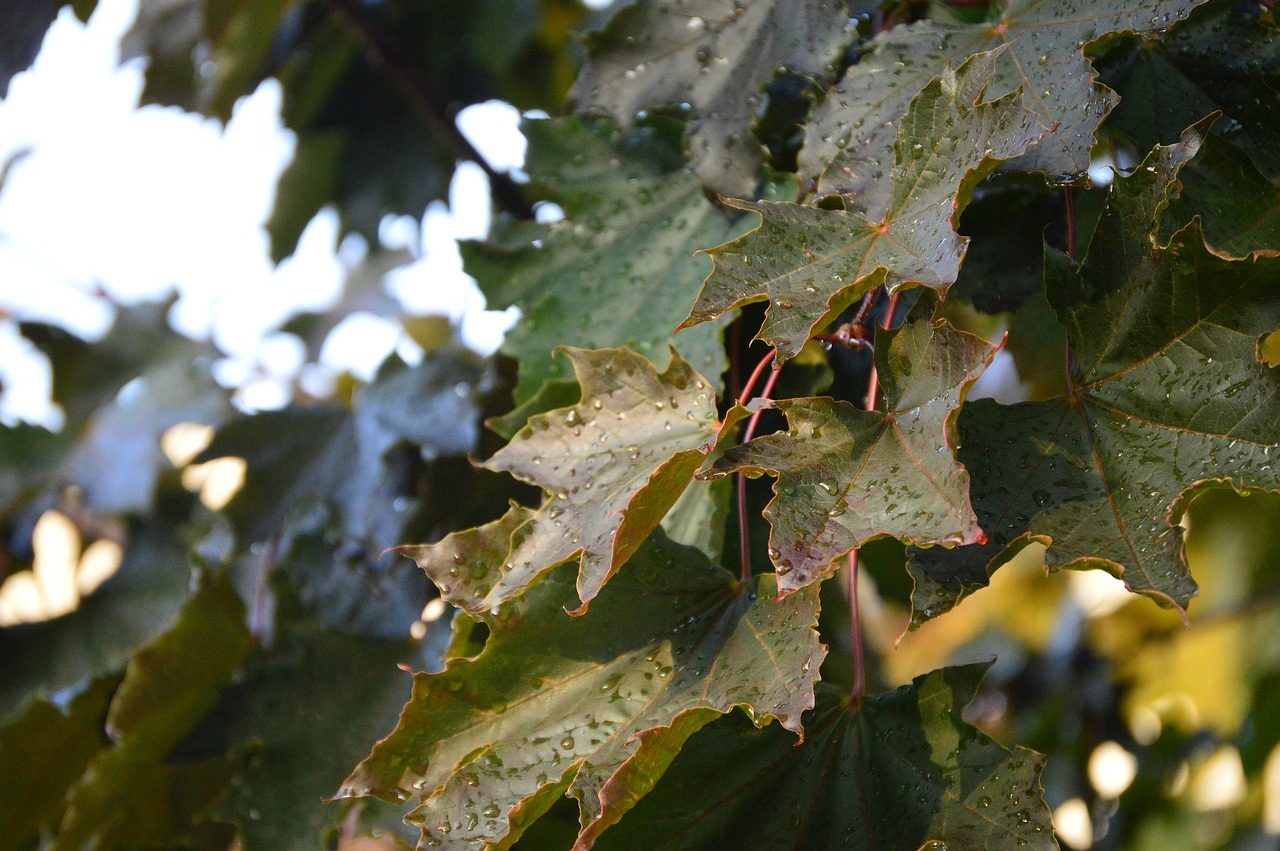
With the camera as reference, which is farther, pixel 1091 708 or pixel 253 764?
pixel 1091 708

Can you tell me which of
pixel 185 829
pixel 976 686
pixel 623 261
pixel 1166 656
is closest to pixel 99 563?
pixel 185 829

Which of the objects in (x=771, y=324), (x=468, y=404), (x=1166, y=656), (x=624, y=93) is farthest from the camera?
(x=1166, y=656)

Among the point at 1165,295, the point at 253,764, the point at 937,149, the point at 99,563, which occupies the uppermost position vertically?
the point at 937,149

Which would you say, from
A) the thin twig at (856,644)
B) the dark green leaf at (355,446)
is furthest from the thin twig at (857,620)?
the dark green leaf at (355,446)

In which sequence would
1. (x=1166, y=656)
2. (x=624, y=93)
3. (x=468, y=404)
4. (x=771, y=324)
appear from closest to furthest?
1. (x=771, y=324)
2. (x=624, y=93)
3. (x=468, y=404)
4. (x=1166, y=656)

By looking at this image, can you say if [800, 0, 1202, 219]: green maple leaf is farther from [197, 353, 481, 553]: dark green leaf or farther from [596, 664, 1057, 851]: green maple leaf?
[197, 353, 481, 553]: dark green leaf

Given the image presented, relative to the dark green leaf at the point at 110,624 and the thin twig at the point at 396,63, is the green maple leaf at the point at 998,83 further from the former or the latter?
the dark green leaf at the point at 110,624

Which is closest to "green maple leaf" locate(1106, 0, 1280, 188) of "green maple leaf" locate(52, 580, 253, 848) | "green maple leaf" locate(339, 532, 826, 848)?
"green maple leaf" locate(339, 532, 826, 848)

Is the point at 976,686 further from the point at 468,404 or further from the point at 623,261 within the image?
the point at 468,404
